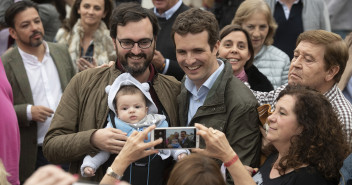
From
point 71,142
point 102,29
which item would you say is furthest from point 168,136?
point 102,29

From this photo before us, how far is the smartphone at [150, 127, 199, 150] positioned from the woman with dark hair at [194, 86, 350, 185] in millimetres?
77

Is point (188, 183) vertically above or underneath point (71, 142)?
above

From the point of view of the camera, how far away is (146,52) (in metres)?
4.04

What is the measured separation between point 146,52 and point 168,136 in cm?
81

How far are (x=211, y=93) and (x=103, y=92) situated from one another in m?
0.80

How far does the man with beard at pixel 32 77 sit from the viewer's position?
5.66 meters

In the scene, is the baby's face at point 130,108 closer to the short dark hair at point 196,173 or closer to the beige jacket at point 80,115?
the beige jacket at point 80,115

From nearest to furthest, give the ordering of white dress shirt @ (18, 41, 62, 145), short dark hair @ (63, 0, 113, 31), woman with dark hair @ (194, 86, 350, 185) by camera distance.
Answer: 1. woman with dark hair @ (194, 86, 350, 185)
2. white dress shirt @ (18, 41, 62, 145)
3. short dark hair @ (63, 0, 113, 31)

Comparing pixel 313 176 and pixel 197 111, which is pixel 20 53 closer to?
pixel 197 111

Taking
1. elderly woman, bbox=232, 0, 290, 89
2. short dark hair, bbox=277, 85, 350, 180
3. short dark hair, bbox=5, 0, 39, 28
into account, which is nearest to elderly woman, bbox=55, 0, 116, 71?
short dark hair, bbox=5, 0, 39, 28

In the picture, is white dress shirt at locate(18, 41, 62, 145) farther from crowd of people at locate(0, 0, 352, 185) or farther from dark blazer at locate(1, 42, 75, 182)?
crowd of people at locate(0, 0, 352, 185)

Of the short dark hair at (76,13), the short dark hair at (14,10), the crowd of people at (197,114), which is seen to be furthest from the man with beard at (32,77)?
the crowd of people at (197,114)

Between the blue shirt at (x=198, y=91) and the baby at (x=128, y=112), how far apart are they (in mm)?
260

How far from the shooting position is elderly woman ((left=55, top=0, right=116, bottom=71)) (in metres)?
6.34
